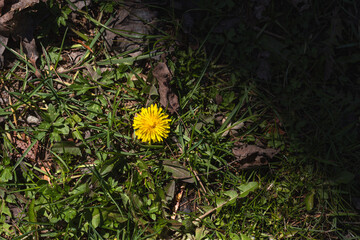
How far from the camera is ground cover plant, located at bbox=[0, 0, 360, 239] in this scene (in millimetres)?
2711

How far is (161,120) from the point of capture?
264 cm

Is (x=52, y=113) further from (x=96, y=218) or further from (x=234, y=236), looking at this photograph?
(x=234, y=236)

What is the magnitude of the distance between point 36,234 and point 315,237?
2342 millimetres

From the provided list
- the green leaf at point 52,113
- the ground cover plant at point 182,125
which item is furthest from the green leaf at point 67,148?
the green leaf at point 52,113

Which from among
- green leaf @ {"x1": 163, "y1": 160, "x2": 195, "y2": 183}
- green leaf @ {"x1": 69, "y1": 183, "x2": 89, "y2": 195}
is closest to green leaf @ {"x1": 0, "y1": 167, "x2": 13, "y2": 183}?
green leaf @ {"x1": 69, "y1": 183, "x2": 89, "y2": 195}

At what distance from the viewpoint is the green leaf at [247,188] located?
8.80 ft

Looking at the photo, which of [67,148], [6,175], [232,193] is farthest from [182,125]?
[6,175]

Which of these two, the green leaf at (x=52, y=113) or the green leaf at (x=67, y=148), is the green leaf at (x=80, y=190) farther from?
the green leaf at (x=52, y=113)

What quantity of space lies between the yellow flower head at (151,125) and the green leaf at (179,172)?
27cm

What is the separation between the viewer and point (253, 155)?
8.91 feet

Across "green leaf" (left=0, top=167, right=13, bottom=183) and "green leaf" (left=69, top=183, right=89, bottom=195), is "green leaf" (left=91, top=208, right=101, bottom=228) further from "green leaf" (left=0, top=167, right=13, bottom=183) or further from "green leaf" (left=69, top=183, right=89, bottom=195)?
"green leaf" (left=0, top=167, right=13, bottom=183)

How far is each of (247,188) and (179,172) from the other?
588 millimetres

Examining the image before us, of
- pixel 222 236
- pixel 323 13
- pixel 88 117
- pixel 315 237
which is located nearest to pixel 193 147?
pixel 222 236

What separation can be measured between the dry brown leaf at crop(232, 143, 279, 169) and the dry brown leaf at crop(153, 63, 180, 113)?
2.19ft
